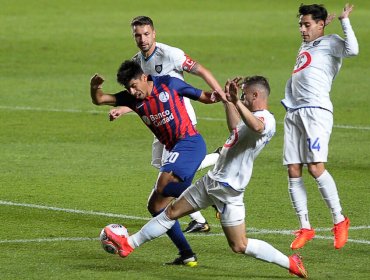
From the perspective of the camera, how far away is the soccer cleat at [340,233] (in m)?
12.1

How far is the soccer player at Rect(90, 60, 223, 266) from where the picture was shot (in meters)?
11.6

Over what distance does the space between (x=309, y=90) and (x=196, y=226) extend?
1.81m

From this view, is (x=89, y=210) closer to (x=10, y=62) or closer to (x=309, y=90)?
(x=309, y=90)

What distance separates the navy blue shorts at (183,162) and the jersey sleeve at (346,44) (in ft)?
6.24

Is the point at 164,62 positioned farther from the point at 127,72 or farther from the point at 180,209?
the point at 180,209

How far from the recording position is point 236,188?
1087cm

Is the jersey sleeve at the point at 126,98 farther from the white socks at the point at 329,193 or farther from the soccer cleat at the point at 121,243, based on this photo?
the white socks at the point at 329,193

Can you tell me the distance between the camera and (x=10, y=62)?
30.7 metres

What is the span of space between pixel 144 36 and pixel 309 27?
1.72 m

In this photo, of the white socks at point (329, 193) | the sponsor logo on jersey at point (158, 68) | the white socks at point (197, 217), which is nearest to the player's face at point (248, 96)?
the white socks at point (329, 193)

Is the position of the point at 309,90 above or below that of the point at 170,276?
above

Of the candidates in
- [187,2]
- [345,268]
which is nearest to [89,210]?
[345,268]

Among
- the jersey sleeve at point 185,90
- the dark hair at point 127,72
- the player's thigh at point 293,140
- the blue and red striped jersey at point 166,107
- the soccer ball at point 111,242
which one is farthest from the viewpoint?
the player's thigh at point 293,140

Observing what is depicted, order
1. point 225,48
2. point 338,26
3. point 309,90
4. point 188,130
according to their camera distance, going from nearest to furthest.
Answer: point 188,130, point 309,90, point 225,48, point 338,26
